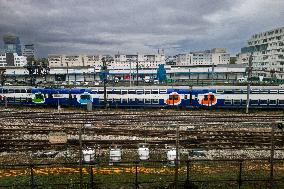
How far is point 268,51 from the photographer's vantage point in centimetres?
11188

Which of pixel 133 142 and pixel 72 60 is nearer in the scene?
pixel 133 142

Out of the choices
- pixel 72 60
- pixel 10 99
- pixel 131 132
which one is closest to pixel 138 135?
pixel 131 132

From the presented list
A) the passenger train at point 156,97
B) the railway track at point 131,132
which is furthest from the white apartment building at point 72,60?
the railway track at point 131,132

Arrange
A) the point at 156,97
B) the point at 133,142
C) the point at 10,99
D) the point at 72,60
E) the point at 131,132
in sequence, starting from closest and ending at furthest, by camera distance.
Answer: the point at 133,142, the point at 131,132, the point at 156,97, the point at 10,99, the point at 72,60

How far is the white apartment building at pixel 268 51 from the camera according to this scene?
103 metres

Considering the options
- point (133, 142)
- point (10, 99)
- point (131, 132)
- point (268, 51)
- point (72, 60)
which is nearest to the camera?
point (133, 142)

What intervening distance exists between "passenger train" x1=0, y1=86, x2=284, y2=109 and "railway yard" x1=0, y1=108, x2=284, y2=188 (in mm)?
4353

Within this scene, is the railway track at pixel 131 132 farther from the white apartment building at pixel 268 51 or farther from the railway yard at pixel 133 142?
the white apartment building at pixel 268 51

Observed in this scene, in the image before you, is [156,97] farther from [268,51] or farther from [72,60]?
[72,60]

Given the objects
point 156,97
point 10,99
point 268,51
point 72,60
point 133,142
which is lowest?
point 133,142

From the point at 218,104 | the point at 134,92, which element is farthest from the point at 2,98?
the point at 218,104

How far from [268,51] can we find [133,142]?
10691 centimetres

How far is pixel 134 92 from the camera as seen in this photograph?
38.2m

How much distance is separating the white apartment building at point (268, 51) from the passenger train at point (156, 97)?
63524 mm
